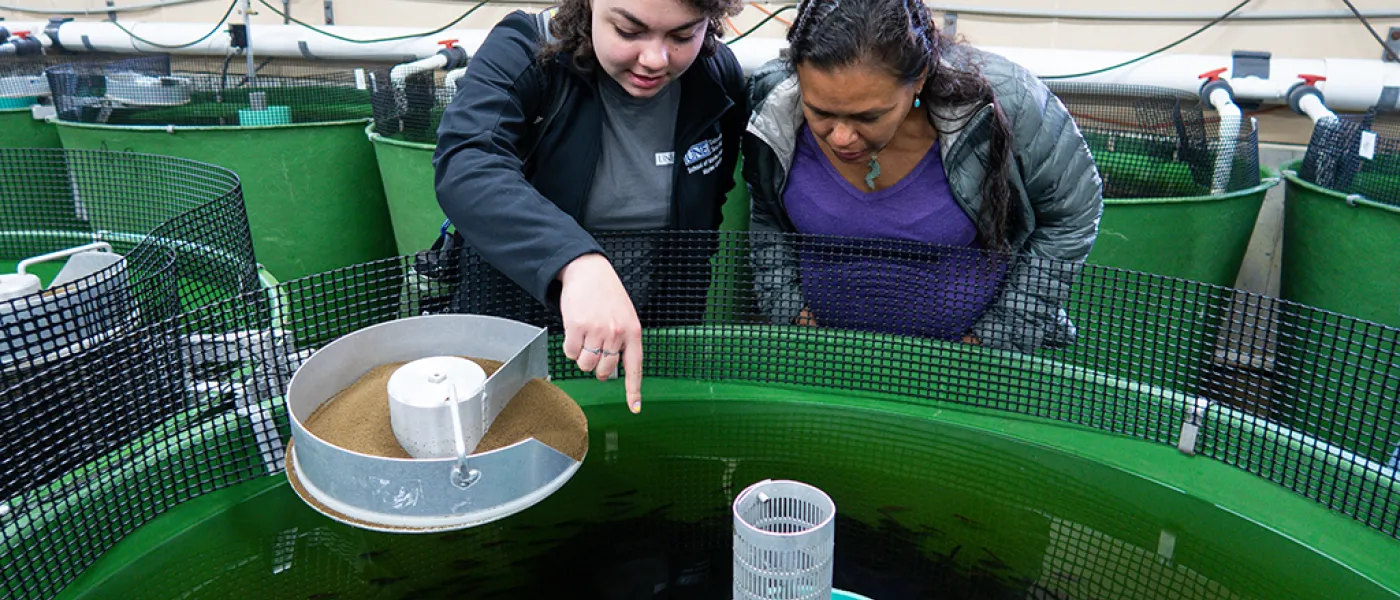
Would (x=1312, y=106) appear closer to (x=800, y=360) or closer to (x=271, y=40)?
(x=800, y=360)

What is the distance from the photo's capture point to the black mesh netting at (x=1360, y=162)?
2.64 metres

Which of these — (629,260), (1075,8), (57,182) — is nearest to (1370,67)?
(1075,8)

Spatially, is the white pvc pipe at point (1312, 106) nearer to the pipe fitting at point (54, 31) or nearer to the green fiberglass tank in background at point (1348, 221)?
the green fiberglass tank in background at point (1348, 221)

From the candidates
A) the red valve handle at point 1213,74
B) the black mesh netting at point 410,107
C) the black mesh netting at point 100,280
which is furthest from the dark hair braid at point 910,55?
the red valve handle at point 1213,74

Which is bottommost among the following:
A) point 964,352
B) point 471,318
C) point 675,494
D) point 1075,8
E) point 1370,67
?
point 675,494

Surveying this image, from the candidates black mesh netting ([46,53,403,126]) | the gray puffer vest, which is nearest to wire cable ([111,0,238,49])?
black mesh netting ([46,53,403,126])

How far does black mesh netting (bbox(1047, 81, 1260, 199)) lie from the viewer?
2.79 m

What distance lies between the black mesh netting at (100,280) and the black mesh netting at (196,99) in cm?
32

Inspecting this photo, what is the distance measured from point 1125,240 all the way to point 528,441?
2.29 metres

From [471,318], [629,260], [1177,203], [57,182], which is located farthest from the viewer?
[57,182]

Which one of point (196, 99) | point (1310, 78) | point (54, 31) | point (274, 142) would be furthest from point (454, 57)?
point (54, 31)

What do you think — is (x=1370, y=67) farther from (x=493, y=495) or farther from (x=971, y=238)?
(x=493, y=495)

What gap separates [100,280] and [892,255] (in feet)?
4.70

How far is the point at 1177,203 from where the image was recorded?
2.55 meters
